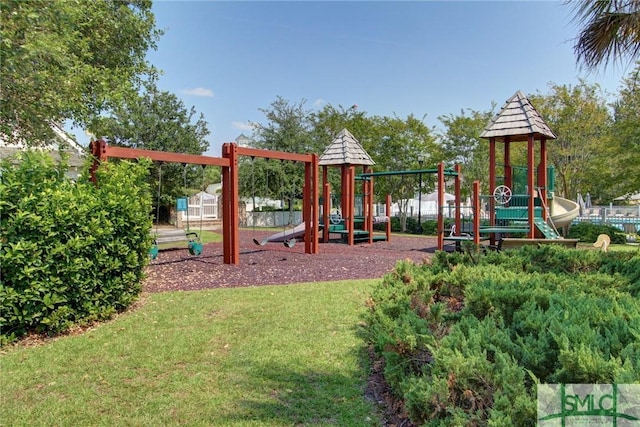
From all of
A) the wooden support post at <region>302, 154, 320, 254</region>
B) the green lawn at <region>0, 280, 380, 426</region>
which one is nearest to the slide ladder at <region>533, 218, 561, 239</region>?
the wooden support post at <region>302, 154, 320, 254</region>

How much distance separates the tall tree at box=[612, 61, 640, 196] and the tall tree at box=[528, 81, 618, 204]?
0.78 metres

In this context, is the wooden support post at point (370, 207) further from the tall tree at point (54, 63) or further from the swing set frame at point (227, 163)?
the tall tree at point (54, 63)

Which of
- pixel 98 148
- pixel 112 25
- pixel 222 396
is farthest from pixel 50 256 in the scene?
pixel 112 25

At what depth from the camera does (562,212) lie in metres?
15.9

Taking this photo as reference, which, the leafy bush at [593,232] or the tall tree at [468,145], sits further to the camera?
the tall tree at [468,145]

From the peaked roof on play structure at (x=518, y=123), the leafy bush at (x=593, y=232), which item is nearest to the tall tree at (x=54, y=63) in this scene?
the peaked roof on play structure at (x=518, y=123)

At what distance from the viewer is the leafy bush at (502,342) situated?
6.66 ft

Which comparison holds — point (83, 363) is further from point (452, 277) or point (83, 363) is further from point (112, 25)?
point (112, 25)

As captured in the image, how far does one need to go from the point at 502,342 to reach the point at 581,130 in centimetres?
2418

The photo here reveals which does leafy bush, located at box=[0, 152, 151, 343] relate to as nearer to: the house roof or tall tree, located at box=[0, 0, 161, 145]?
the house roof

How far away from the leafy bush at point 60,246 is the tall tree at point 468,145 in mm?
21901

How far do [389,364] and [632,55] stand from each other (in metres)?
5.78

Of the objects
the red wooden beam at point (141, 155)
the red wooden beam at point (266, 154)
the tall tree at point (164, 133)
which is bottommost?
the red wooden beam at point (141, 155)

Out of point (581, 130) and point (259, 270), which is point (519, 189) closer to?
point (259, 270)
